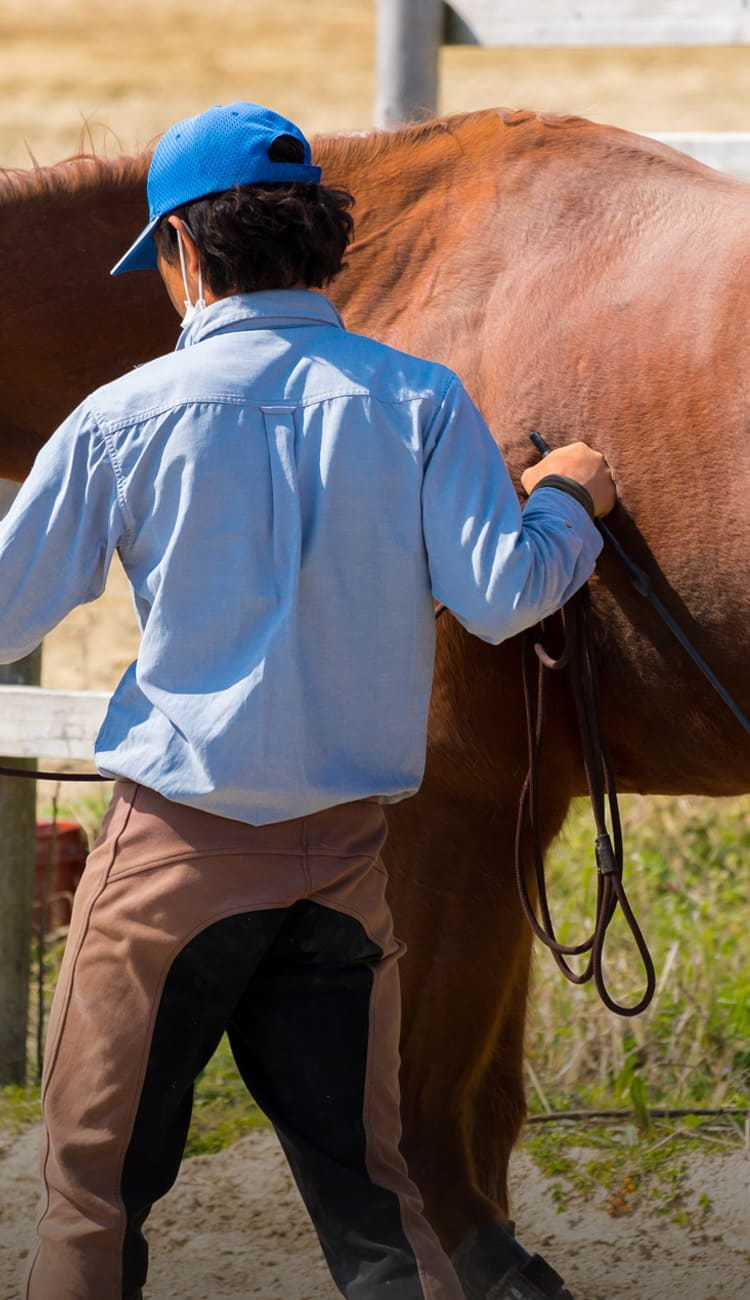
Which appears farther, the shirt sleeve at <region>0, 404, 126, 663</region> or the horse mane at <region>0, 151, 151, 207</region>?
the horse mane at <region>0, 151, 151, 207</region>

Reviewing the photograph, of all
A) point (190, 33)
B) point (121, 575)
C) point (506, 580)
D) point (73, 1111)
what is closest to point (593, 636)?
point (506, 580)

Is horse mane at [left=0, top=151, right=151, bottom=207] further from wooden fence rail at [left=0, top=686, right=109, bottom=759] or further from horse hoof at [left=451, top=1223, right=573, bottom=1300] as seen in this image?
horse hoof at [left=451, top=1223, right=573, bottom=1300]

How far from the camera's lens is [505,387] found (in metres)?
2.34

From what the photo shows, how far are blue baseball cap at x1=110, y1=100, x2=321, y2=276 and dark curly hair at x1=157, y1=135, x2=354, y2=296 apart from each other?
1 cm

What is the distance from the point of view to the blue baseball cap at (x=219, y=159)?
1.84m

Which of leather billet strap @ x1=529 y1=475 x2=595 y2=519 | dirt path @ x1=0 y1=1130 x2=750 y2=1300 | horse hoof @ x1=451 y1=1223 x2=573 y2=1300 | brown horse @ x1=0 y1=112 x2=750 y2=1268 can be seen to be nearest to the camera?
leather billet strap @ x1=529 y1=475 x2=595 y2=519

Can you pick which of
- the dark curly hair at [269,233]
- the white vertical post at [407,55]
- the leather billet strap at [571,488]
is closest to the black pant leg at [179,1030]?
the leather billet strap at [571,488]

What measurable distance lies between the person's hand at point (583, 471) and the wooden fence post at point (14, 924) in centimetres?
205

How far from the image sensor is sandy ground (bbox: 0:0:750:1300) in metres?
3.08

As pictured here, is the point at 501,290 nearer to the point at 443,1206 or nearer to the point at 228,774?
the point at 228,774

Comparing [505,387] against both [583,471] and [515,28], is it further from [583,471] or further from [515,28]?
[515,28]

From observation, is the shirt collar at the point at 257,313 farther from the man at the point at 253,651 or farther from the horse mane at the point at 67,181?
the horse mane at the point at 67,181

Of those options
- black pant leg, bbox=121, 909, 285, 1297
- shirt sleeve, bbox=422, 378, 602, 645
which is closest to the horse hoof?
black pant leg, bbox=121, 909, 285, 1297

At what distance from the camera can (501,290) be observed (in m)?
2.40
